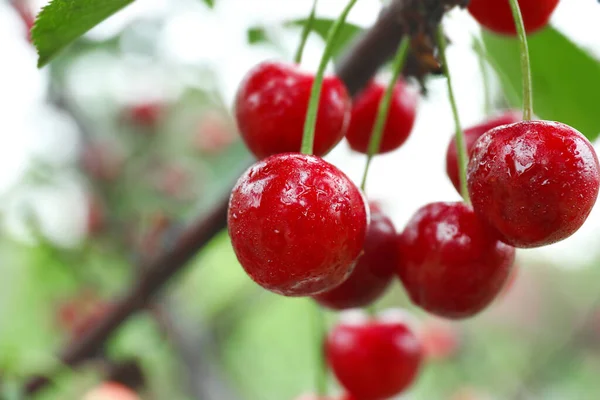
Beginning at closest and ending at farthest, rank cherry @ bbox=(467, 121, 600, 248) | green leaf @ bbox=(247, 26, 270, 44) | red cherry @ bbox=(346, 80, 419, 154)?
cherry @ bbox=(467, 121, 600, 248) < red cherry @ bbox=(346, 80, 419, 154) < green leaf @ bbox=(247, 26, 270, 44)

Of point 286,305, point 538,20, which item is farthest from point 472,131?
point 286,305

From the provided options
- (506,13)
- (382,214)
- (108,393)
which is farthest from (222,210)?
(108,393)

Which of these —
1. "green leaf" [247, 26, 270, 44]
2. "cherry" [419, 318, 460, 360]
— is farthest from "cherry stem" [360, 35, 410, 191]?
"cherry" [419, 318, 460, 360]

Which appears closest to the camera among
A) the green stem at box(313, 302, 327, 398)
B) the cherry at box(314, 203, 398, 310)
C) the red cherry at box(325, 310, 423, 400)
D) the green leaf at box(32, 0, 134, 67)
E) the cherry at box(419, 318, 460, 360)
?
the green leaf at box(32, 0, 134, 67)

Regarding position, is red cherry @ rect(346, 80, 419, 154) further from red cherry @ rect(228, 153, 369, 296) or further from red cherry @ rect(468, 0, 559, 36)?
red cherry @ rect(228, 153, 369, 296)

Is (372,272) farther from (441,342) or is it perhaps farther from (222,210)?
(441,342)

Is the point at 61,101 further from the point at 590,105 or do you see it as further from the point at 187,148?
the point at 590,105
